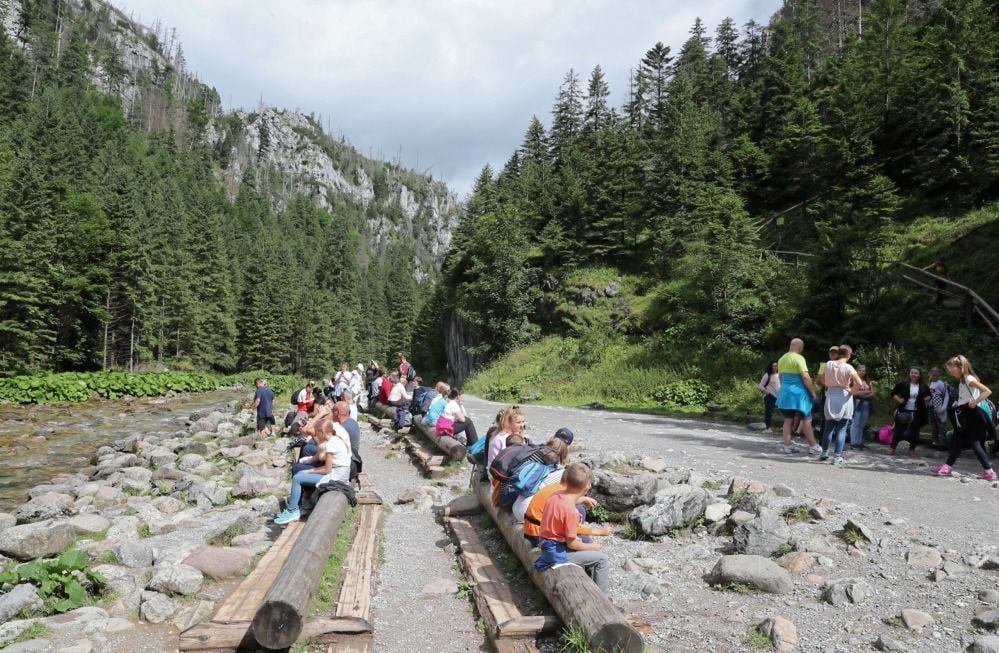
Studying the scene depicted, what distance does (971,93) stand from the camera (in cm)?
2933

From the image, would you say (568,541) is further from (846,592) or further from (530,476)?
(846,592)

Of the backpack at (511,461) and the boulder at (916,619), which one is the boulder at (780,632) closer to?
the boulder at (916,619)

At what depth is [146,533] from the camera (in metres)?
9.09

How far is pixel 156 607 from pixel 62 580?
1.27m

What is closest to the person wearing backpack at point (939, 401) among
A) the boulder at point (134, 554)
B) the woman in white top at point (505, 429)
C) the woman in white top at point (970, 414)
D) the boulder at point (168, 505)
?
the woman in white top at point (970, 414)

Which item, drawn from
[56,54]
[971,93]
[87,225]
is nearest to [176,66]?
[56,54]

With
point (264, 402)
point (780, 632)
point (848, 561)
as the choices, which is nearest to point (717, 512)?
point (848, 561)

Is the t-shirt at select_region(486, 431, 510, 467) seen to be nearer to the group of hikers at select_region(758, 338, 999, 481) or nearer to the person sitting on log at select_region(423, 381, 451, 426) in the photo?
the person sitting on log at select_region(423, 381, 451, 426)

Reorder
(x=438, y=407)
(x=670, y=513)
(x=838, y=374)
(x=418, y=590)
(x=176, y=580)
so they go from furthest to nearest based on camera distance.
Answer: (x=438, y=407) → (x=838, y=374) → (x=670, y=513) → (x=418, y=590) → (x=176, y=580)

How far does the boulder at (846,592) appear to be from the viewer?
16.7 ft

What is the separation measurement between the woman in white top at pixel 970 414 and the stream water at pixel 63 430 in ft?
58.3

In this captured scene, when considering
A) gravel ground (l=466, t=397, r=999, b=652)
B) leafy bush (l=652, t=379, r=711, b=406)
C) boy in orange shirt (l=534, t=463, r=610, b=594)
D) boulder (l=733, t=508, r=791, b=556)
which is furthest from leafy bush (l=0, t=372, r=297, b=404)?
boulder (l=733, t=508, r=791, b=556)

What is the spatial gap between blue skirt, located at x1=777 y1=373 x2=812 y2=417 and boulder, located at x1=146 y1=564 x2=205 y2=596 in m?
10.6

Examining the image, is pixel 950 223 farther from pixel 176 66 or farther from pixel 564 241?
pixel 176 66
